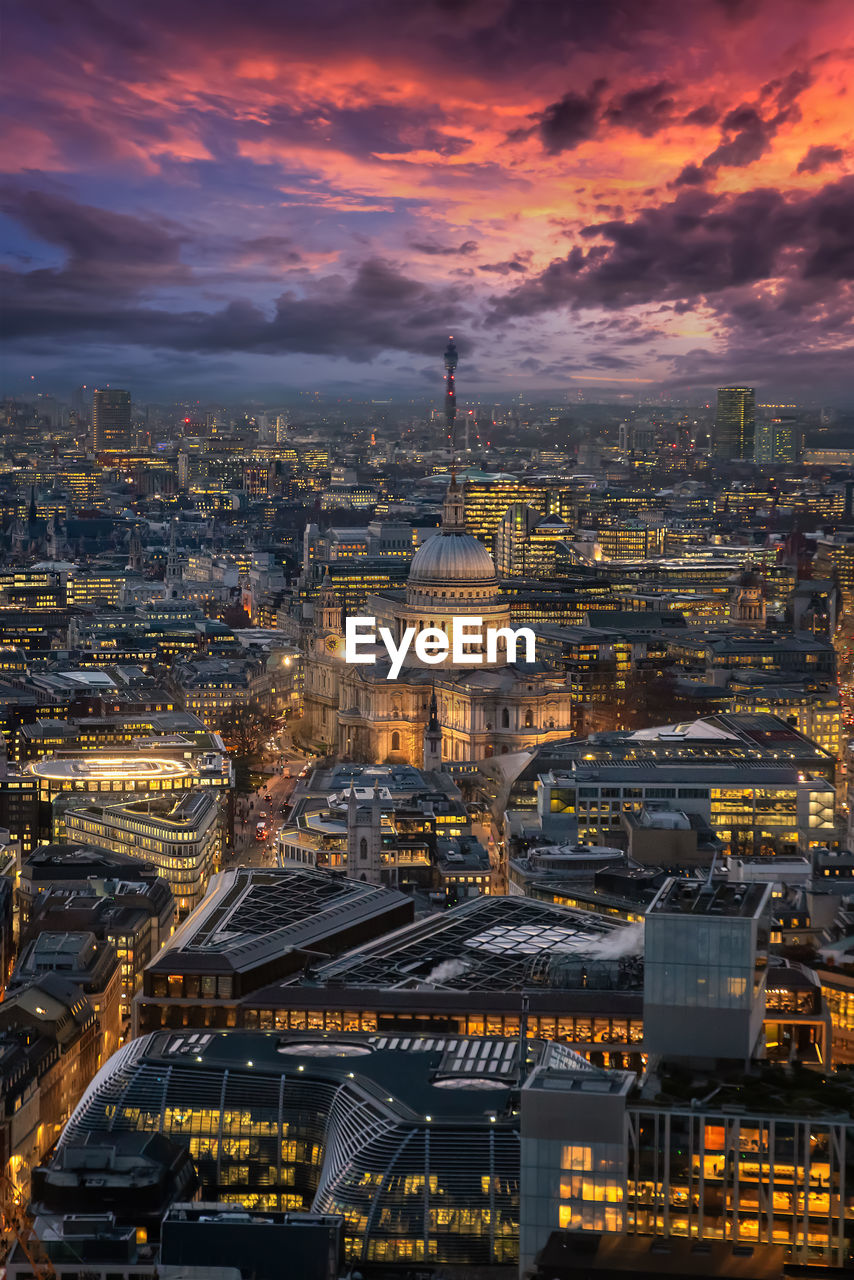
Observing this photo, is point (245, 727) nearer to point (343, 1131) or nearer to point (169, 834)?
point (169, 834)

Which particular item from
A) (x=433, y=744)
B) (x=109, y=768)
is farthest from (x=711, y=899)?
(x=433, y=744)

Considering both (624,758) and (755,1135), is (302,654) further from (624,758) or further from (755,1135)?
(755,1135)

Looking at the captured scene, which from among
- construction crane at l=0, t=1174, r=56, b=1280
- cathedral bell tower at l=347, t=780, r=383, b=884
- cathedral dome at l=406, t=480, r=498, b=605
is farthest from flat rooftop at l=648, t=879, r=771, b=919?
cathedral dome at l=406, t=480, r=498, b=605

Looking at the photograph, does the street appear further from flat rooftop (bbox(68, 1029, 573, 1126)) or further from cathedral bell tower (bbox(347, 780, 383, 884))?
flat rooftop (bbox(68, 1029, 573, 1126))

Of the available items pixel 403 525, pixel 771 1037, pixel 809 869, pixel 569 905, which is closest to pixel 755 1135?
pixel 771 1037

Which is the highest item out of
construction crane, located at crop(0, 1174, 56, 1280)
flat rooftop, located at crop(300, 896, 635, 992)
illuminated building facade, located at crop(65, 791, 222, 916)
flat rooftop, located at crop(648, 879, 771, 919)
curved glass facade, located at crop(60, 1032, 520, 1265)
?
flat rooftop, located at crop(648, 879, 771, 919)
